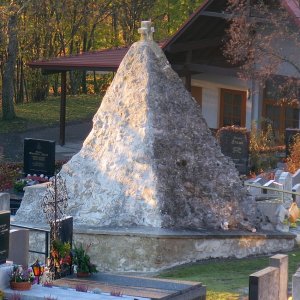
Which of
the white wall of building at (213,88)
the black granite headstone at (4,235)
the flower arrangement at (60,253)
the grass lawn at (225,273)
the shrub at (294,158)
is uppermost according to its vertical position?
the white wall of building at (213,88)

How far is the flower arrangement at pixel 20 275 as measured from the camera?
40.2 ft

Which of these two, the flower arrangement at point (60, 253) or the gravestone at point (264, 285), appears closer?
the gravestone at point (264, 285)

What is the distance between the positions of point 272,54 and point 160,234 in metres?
12.4

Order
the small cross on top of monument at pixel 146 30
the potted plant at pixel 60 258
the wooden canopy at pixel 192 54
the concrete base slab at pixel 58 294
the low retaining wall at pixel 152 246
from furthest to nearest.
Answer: the wooden canopy at pixel 192 54 → the small cross on top of monument at pixel 146 30 → the low retaining wall at pixel 152 246 → the potted plant at pixel 60 258 → the concrete base slab at pixel 58 294

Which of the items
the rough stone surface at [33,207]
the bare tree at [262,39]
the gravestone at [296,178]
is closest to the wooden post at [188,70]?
the bare tree at [262,39]

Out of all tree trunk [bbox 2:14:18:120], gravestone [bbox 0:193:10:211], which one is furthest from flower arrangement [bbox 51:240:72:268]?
tree trunk [bbox 2:14:18:120]

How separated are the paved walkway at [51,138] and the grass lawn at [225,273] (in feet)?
47.9

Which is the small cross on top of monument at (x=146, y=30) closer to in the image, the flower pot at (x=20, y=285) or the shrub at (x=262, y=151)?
the flower pot at (x=20, y=285)

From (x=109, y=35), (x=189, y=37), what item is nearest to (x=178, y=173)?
(x=189, y=37)

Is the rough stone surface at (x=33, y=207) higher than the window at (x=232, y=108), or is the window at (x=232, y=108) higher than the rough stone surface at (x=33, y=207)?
the window at (x=232, y=108)

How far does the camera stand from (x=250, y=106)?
31812 millimetres

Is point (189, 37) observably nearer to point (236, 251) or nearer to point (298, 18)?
point (298, 18)

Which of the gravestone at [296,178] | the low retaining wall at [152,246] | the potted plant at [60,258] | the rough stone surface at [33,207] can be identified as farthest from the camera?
the gravestone at [296,178]

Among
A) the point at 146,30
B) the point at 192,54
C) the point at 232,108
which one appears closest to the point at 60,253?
the point at 146,30
